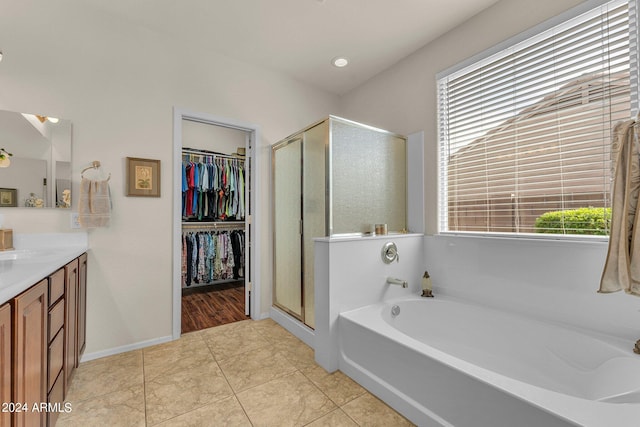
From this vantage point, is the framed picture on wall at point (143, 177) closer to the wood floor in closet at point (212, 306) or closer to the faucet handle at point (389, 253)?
the wood floor in closet at point (212, 306)

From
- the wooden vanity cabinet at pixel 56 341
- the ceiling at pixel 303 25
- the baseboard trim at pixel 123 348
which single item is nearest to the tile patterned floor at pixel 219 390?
the baseboard trim at pixel 123 348

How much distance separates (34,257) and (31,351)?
0.89 meters

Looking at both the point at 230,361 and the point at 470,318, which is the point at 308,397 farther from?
the point at 470,318

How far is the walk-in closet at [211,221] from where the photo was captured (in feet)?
12.2

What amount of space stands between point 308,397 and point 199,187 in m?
3.02

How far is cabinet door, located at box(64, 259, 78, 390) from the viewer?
1.53 m

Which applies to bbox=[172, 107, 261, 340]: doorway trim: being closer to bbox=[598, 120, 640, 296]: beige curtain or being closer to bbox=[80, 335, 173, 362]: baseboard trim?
bbox=[80, 335, 173, 362]: baseboard trim

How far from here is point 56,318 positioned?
4.48ft

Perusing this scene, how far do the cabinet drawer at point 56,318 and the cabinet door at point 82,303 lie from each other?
0.44m

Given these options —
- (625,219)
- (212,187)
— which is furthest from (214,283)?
(625,219)

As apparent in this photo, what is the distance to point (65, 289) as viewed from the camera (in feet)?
4.95

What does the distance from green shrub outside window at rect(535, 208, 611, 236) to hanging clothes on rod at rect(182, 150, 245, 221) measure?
349cm

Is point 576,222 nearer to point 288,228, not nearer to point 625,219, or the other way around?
point 625,219

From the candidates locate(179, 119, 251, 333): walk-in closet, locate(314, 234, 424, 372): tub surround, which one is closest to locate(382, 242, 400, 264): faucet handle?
locate(314, 234, 424, 372): tub surround
